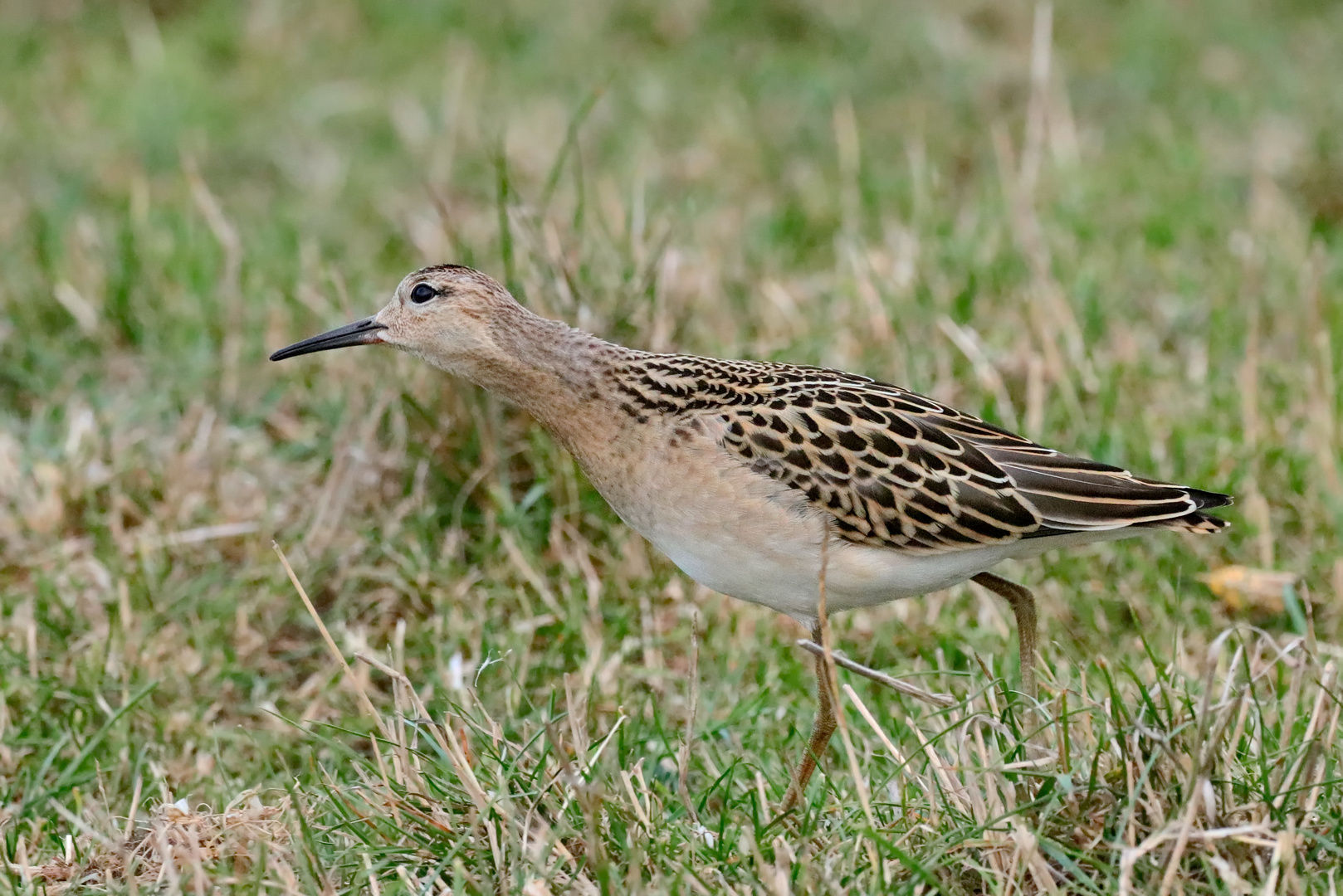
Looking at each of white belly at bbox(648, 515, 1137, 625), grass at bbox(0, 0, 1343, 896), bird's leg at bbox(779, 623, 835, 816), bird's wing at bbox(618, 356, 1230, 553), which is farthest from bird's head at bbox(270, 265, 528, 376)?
bird's leg at bbox(779, 623, 835, 816)

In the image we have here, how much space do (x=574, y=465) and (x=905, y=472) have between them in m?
1.49

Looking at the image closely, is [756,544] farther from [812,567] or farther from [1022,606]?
[1022,606]

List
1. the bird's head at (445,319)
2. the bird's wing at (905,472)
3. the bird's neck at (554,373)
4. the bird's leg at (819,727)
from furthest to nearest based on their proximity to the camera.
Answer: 1. the bird's head at (445,319)
2. the bird's neck at (554,373)
3. the bird's wing at (905,472)
4. the bird's leg at (819,727)

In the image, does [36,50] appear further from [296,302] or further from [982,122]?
[982,122]

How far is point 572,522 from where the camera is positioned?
531 cm

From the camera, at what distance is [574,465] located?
17.4 ft

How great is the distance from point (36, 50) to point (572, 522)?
6041 mm

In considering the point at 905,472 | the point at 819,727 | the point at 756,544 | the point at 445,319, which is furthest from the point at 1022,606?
the point at 445,319

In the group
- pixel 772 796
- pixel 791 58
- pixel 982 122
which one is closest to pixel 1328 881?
pixel 772 796

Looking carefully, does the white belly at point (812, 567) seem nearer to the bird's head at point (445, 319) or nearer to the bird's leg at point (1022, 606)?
the bird's leg at point (1022, 606)

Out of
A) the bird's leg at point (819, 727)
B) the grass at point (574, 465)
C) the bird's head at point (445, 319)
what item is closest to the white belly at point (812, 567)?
the bird's leg at point (819, 727)

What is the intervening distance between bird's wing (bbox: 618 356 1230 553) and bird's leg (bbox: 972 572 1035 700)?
0.26m

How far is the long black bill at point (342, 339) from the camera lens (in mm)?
4363

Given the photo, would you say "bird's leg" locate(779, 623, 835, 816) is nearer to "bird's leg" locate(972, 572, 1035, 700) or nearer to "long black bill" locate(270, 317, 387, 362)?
"bird's leg" locate(972, 572, 1035, 700)
